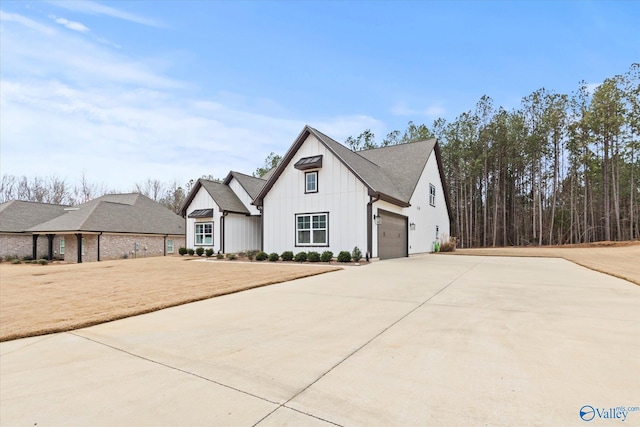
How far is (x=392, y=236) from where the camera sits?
16.8 meters

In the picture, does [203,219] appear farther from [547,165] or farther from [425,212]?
[547,165]

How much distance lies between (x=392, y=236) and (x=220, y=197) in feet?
39.5

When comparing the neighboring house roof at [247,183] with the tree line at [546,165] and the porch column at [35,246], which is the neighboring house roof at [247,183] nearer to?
the porch column at [35,246]

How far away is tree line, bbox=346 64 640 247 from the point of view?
30125mm

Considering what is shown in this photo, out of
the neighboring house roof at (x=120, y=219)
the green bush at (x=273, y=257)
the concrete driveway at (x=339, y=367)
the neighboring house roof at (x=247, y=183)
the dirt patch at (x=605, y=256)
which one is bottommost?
the dirt patch at (x=605, y=256)

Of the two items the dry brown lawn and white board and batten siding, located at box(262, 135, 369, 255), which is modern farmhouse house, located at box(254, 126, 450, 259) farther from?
the dry brown lawn

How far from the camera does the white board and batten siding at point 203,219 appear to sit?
21.5 meters

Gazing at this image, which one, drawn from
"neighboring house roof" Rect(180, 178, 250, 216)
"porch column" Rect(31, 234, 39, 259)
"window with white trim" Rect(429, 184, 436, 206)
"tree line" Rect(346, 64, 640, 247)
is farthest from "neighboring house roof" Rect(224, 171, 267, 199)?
"tree line" Rect(346, 64, 640, 247)

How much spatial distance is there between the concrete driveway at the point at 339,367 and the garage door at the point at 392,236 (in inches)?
386

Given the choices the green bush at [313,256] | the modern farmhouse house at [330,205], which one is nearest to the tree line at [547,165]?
the modern farmhouse house at [330,205]

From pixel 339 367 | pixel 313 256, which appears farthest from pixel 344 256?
pixel 339 367

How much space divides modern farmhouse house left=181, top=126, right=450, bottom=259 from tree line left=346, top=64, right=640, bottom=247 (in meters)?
15.6

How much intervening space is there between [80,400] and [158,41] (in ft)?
43.0

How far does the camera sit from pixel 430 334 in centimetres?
398
